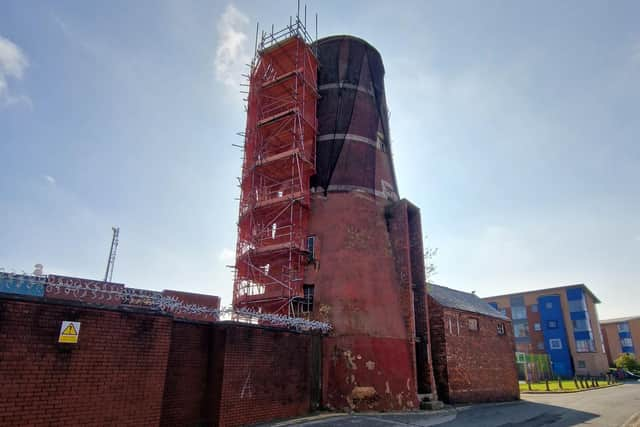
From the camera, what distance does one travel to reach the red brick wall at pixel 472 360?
19.9 m

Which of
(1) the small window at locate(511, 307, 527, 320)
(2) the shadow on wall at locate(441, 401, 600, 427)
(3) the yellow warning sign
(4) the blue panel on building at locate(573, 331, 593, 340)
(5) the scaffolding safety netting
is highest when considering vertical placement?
(5) the scaffolding safety netting

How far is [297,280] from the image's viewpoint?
17.5 m

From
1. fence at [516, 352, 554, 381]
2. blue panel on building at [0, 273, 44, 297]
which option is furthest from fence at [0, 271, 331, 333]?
fence at [516, 352, 554, 381]

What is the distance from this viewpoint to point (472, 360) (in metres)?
21.5

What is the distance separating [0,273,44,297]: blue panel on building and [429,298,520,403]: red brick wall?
57.9 feet

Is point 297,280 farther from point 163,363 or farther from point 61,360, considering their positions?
point 61,360

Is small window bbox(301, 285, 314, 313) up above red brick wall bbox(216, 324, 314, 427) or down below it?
above

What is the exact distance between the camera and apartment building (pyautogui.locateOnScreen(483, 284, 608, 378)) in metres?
51.3

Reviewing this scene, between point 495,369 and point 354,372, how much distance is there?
12273 mm

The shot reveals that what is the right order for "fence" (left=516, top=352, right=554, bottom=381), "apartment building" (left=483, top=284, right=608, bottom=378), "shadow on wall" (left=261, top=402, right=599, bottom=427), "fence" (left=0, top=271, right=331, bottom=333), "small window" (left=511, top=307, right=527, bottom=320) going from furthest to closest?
"small window" (left=511, top=307, right=527, bottom=320) < "apartment building" (left=483, top=284, right=608, bottom=378) < "fence" (left=516, top=352, right=554, bottom=381) < "shadow on wall" (left=261, top=402, right=599, bottom=427) < "fence" (left=0, top=271, right=331, bottom=333)

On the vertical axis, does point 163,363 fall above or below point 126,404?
above

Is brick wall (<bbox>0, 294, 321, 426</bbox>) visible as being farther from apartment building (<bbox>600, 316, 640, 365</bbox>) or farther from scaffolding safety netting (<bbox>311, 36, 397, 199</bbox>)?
apartment building (<bbox>600, 316, 640, 365</bbox>)

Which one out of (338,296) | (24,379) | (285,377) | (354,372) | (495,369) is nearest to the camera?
(24,379)

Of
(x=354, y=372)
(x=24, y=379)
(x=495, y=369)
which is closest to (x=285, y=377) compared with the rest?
(x=354, y=372)
